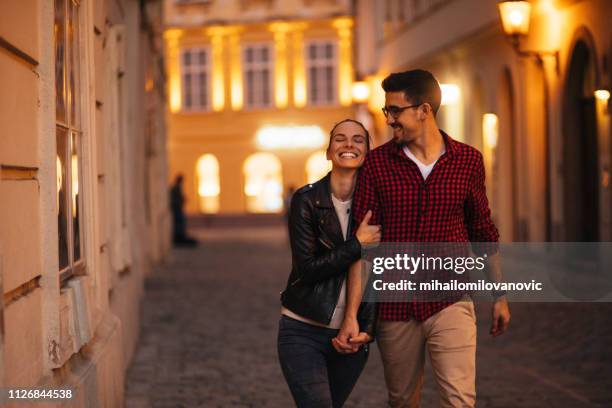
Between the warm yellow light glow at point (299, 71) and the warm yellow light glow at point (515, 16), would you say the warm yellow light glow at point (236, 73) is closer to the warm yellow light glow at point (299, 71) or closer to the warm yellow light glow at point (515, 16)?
the warm yellow light glow at point (299, 71)

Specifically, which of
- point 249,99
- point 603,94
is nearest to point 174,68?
point 249,99

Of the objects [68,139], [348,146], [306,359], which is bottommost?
[306,359]

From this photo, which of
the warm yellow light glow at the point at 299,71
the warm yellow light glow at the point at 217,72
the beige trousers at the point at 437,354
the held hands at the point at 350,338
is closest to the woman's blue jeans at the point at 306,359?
the held hands at the point at 350,338

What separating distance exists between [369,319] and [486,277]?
560 mm

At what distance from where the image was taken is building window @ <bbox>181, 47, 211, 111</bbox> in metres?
49.9

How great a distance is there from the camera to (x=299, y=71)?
4956 cm

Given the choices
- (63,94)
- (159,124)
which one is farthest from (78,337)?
(159,124)

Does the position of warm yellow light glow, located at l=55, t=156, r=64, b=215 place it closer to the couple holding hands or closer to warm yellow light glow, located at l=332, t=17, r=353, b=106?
the couple holding hands

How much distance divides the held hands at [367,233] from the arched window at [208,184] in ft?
147

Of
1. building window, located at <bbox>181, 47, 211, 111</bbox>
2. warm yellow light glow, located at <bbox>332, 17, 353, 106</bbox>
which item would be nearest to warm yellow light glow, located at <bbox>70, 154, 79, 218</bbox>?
warm yellow light glow, located at <bbox>332, 17, 353, 106</bbox>

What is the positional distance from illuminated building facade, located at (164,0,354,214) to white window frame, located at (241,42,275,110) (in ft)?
0.13

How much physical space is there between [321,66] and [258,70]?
2.48 meters

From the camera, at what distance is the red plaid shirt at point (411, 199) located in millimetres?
5137

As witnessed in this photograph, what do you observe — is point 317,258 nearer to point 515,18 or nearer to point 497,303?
point 497,303
